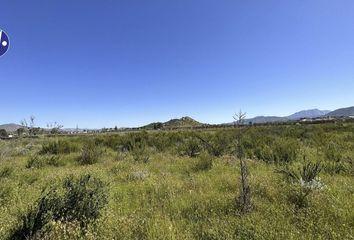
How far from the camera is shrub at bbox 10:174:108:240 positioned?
4.71 m

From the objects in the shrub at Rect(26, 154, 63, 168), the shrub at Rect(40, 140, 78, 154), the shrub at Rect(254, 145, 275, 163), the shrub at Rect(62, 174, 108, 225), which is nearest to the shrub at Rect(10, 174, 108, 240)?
the shrub at Rect(62, 174, 108, 225)

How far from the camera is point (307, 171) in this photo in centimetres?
764

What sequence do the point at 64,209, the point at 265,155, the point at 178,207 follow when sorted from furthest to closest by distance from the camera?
the point at 265,155, the point at 178,207, the point at 64,209

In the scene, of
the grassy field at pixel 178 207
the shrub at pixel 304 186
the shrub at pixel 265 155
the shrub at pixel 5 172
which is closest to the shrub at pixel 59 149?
the shrub at pixel 5 172

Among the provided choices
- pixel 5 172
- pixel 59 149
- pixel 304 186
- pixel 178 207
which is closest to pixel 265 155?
pixel 304 186

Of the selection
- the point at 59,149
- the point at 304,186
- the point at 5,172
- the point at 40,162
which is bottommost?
the point at 304,186

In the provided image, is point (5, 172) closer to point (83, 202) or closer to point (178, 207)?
point (83, 202)

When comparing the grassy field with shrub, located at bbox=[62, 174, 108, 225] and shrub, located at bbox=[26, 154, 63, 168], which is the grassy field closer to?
shrub, located at bbox=[62, 174, 108, 225]

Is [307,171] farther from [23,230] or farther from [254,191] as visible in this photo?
[23,230]

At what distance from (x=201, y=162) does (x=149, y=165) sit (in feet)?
7.24

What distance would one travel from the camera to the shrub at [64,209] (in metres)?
4.71

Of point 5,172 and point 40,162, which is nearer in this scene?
point 5,172

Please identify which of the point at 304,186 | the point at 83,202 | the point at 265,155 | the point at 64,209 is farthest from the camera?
the point at 265,155

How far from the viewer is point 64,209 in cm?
516
